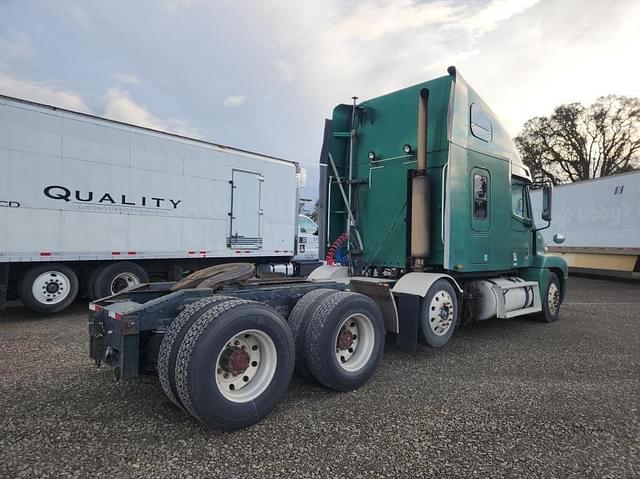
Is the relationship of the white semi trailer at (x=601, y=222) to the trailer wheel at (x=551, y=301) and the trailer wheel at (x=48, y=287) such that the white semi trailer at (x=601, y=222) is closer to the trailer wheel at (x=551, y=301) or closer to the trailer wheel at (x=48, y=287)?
the trailer wheel at (x=551, y=301)

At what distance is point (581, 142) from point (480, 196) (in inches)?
1100

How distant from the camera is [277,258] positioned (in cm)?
1048

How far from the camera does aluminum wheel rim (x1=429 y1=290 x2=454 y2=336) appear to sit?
4984 mm

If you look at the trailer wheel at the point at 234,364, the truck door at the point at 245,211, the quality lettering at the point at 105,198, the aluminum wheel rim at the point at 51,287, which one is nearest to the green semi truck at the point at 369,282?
the trailer wheel at the point at 234,364

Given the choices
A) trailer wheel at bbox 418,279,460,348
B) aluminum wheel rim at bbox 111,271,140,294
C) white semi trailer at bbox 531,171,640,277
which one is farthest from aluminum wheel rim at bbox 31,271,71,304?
white semi trailer at bbox 531,171,640,277

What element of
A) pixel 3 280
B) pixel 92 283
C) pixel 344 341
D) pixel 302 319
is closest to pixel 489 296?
pixel 344 341

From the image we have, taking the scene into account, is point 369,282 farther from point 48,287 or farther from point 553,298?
point 48,287

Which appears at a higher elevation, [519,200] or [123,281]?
[519,200]

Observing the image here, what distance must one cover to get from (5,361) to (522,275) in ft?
24.8

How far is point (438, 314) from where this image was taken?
16.6 ft

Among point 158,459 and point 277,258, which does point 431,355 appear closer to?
point 158,459

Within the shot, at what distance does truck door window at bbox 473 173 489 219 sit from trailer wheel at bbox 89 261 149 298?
5.96m

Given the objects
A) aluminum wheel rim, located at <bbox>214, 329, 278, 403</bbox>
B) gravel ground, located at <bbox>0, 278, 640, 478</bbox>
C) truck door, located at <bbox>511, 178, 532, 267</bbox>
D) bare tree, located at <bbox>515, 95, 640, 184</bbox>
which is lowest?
gravel ground, located at <bbox>0, 278, 640, 478</bbox>

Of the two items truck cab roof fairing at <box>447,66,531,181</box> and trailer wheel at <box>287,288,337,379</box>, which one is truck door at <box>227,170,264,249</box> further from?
trailer wheel at <box>287,288,337,379</box>
